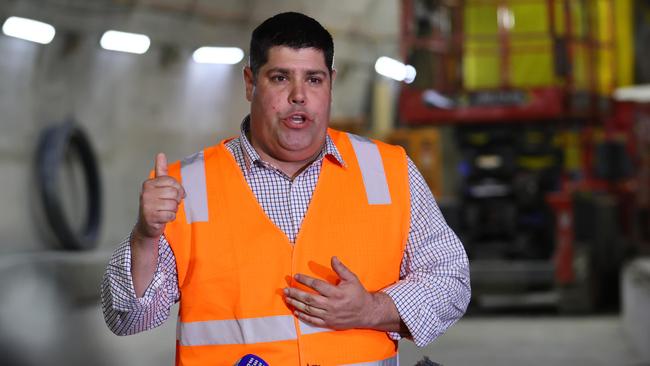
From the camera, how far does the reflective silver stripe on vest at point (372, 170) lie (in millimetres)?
3377

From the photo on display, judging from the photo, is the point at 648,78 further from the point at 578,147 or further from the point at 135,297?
the point at 135,297

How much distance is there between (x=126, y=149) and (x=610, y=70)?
783 cm

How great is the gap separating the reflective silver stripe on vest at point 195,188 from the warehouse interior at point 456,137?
772cm

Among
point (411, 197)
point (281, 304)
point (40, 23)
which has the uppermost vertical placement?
point (40, 23)

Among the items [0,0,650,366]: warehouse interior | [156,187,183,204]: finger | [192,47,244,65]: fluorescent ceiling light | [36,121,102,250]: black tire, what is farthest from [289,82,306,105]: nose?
[192,47,244,65]: fluorescent ceiling light

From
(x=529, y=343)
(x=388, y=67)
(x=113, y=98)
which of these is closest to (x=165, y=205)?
(x=529, y=343)

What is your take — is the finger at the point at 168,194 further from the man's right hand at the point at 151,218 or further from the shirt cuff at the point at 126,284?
the shirt cuff at the point at 126,284

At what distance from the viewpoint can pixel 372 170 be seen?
347cm

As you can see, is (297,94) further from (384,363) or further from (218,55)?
(218,55)

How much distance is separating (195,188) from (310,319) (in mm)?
479

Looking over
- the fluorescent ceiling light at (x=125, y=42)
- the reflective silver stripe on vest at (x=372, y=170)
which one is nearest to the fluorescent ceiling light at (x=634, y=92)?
the fluorescent ceiling light at (x=125, y=42)

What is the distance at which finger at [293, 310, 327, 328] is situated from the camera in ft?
10.3

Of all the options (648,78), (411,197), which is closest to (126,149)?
(648,78)

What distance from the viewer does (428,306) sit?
10.6 feet
